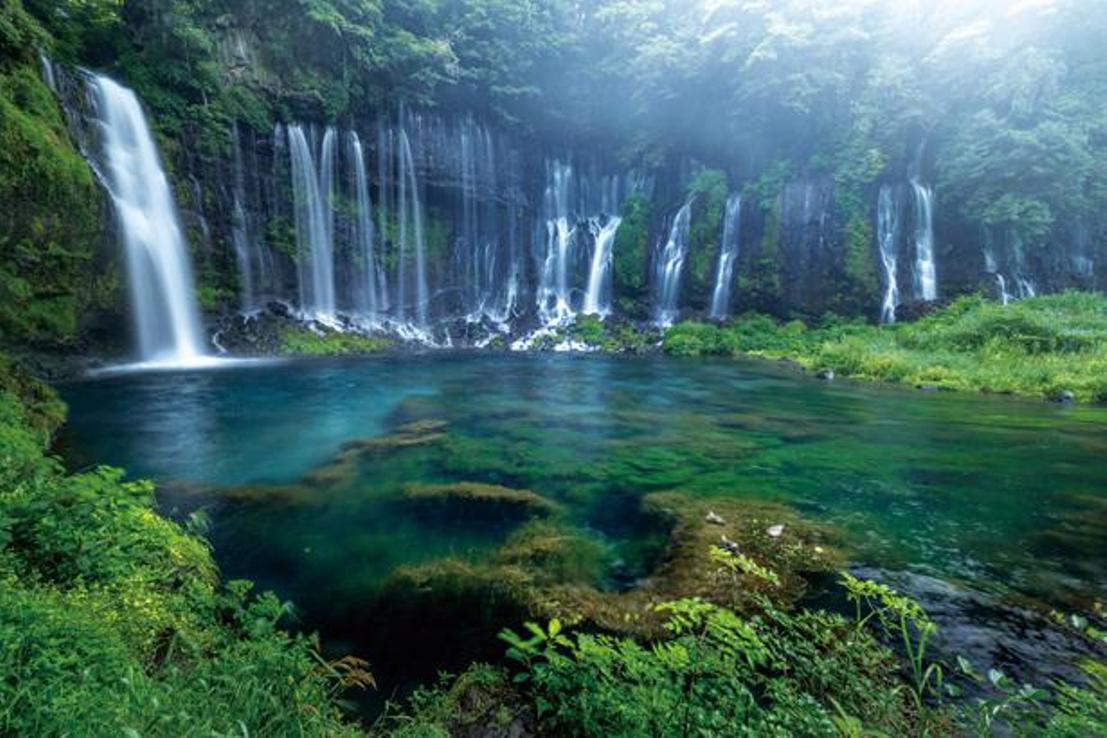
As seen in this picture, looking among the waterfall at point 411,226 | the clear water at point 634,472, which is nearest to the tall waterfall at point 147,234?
the clear water at point 634,472

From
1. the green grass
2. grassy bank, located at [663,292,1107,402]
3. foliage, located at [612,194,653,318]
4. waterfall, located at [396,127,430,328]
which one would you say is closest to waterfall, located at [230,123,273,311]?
the green grass

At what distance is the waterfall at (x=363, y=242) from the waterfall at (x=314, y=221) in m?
1.27

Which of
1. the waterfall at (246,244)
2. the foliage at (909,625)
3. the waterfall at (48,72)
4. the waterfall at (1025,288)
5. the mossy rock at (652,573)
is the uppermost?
the waterfall at (48,72)

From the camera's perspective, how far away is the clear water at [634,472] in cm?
431

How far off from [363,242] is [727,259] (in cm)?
1947

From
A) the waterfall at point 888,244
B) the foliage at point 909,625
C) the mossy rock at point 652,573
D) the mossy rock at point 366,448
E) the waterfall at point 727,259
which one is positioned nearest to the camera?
the foliage at point 909,625

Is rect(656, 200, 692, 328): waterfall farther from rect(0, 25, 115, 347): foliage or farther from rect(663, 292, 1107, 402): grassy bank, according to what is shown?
rect(0, 25, 115, 347): foliage

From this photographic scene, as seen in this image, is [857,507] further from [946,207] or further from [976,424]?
[946,207]

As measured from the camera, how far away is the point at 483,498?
6254mm

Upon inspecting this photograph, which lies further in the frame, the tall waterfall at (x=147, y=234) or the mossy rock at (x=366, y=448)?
the tall waterfall at (x=147, y=234)

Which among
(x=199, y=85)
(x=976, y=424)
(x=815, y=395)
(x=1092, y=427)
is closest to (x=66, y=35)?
(x=199, y=85)

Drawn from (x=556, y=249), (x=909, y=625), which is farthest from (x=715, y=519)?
(x=556, y=249)

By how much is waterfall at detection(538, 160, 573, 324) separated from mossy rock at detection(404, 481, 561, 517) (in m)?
25.3

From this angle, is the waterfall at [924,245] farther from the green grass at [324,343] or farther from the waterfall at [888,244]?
the green grass at [324,343]
